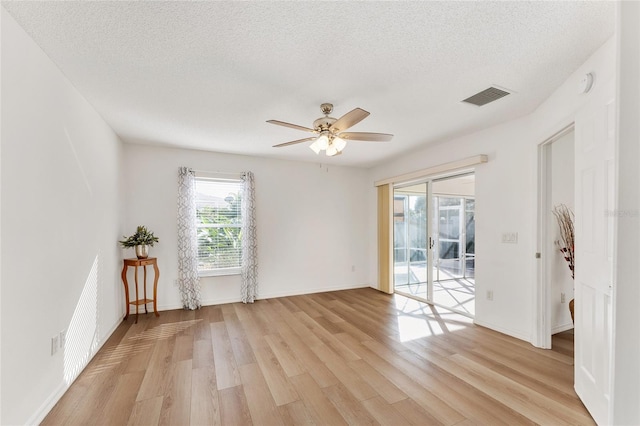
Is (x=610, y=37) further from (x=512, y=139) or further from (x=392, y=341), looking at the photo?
(x=392, y=341)

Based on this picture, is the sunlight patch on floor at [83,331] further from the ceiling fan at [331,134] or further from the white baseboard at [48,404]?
the ceiling fan at [331,134]

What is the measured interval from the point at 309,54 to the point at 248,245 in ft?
11.0

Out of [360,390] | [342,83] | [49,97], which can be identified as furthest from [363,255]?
[49,97]

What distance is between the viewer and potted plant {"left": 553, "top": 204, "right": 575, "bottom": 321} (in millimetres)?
3145

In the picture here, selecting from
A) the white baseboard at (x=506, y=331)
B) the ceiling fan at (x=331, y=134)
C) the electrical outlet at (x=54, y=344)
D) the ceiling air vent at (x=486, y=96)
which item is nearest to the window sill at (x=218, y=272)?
the electrical outlet at (x=54, y=344)

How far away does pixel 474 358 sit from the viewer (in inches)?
104

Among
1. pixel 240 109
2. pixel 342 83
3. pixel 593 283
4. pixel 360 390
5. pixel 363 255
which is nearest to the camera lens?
pixel 593 283

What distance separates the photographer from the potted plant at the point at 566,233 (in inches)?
124

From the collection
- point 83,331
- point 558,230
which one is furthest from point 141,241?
point 558,230

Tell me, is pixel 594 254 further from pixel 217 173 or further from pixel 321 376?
pixel 217 173

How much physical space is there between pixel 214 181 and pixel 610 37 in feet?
15.3

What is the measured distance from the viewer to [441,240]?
455 centimetres

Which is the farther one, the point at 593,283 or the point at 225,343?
the point at 225,343

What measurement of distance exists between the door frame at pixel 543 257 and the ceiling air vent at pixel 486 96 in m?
0.77
